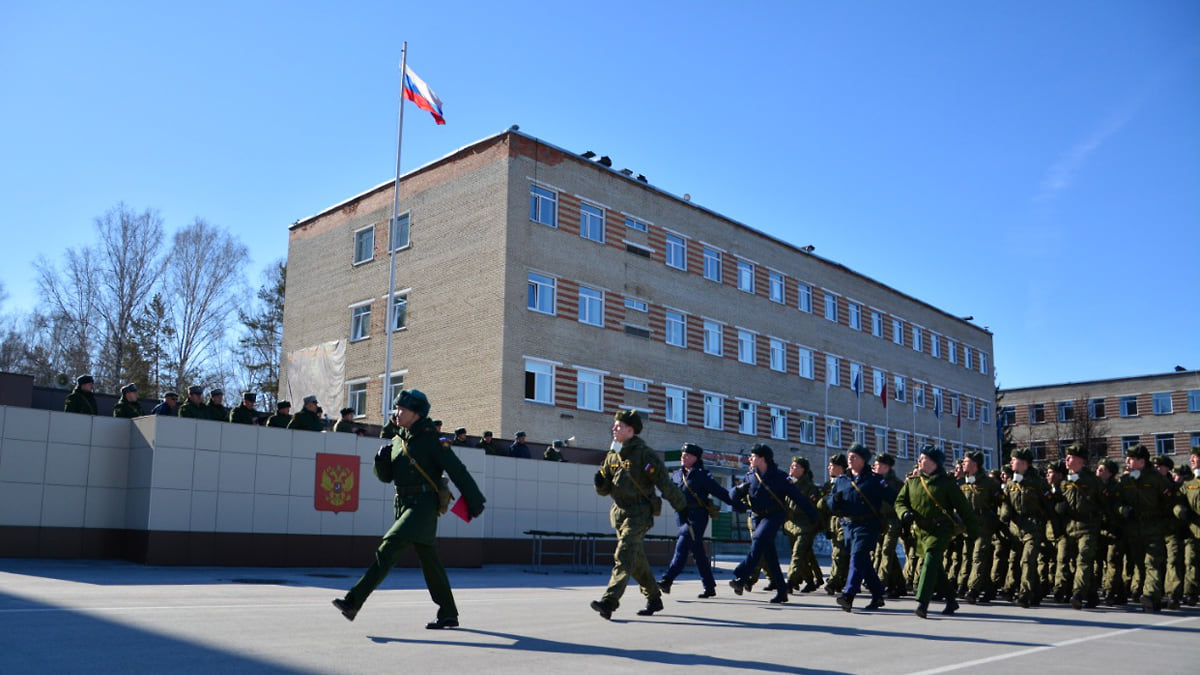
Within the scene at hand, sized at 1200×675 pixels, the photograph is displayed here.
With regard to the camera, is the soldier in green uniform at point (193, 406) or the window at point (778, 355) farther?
the window at point (778, 355)

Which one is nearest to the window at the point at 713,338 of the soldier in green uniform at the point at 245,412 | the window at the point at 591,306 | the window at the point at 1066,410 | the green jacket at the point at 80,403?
the window at the point at 591,306

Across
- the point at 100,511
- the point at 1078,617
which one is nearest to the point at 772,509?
the point at 1078,617

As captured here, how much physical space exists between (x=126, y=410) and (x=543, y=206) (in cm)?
2062

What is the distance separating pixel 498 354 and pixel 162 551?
18259mm

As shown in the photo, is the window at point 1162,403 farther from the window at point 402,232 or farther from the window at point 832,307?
the window at point 402,232

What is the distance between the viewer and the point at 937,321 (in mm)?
62875

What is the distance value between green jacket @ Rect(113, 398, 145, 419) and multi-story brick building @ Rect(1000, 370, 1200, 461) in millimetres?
65508

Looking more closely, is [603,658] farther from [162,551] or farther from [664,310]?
[664,310]

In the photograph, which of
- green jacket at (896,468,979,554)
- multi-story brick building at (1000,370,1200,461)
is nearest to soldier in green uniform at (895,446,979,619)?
green jacket at (896,468,979,554)

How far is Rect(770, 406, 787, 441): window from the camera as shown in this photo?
4603 cm

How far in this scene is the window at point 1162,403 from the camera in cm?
7831

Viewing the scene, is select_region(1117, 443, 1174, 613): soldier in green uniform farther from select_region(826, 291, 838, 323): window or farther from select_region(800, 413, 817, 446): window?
select_region(826, 291, 838, 323): window

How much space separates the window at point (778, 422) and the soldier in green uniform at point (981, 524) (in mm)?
30527

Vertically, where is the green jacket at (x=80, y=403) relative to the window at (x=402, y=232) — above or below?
below
